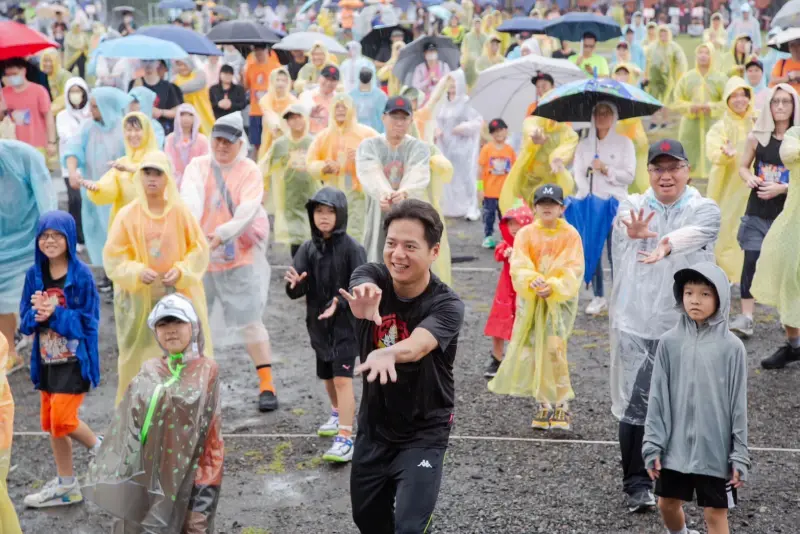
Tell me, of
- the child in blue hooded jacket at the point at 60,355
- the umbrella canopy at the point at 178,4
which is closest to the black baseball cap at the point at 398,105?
the child in blue hooded jacket at the point at 60,355

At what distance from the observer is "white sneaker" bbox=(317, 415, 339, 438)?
664 centimetres

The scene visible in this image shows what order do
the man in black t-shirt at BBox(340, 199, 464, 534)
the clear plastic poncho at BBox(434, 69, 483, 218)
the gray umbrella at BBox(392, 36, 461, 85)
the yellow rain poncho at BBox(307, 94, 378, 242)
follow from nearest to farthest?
the man in black t-shirt at BBox(340, 199, 464, 534) → the yellow rain poncho at BBox(307, 94, 378, 242) → the clear plastic poncho at BBox(434, 69, 483, 218) → the gray umbrella at BBox(392, 36, 461, 85)

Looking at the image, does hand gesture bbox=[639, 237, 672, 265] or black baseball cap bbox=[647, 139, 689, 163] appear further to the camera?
black baseball cap bbox=[647, 139, 689, 163]

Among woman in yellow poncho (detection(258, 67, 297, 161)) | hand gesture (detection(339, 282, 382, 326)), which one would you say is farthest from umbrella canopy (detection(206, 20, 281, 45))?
hand gesture (detection(339, 282, 382, 326))

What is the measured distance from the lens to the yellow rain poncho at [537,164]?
30.7ft

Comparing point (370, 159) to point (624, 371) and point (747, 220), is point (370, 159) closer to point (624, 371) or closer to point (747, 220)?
point (747, 220)

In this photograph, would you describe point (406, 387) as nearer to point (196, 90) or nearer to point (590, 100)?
point (590, 100)

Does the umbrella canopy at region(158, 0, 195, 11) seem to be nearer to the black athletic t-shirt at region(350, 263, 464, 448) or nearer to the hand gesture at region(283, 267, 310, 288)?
the hand gesture at region(283, 267, 310, 288)

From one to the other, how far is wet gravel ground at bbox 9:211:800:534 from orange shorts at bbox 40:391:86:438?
40cm

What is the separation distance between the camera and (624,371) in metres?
5.62

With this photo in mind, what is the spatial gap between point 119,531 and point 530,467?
7.72 feet

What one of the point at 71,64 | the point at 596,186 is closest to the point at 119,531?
the point at 596,186

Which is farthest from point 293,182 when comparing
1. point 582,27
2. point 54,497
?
point 582,27

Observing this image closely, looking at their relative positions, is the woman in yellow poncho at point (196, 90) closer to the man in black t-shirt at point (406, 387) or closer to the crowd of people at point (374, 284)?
the crowd of people at point (374, 284)
